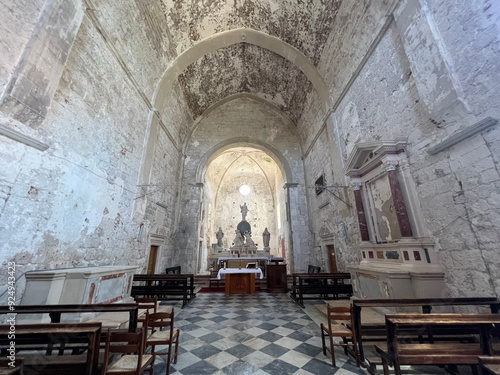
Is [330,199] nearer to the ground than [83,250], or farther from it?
farther from it

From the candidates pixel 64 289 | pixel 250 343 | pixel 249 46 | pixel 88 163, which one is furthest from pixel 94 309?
pixel 249 46

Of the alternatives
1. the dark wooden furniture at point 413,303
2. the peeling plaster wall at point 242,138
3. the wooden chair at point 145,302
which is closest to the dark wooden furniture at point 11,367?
the wooden chair at point 145,302

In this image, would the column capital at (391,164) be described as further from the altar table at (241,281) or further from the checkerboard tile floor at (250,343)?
the altar table at (241,281)

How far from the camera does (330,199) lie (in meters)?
6.99

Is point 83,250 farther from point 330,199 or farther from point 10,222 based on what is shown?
point 330,199

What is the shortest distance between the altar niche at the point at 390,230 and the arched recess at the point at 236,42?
11.3 ft

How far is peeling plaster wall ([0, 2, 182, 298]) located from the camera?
292 cm

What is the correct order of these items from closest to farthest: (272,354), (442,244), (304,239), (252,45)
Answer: (272,354), (442,244), (252,45), (304,239)

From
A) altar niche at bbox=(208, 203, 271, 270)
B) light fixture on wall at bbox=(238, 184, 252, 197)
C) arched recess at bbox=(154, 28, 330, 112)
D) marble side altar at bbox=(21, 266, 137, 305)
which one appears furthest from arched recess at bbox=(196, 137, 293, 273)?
marble side altar at bbox=(21, 266, 137, 305)

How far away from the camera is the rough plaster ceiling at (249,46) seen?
250 inches

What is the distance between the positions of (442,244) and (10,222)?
20.1ft

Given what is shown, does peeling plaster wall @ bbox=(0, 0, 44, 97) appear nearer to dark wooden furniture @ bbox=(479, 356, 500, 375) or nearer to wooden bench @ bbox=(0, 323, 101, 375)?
wooden bench @ bbox=(0, 323, 101, 375)

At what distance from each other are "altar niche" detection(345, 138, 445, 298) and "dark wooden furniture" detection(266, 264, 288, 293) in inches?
125

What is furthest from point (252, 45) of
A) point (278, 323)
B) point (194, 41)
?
point (278, 323)
